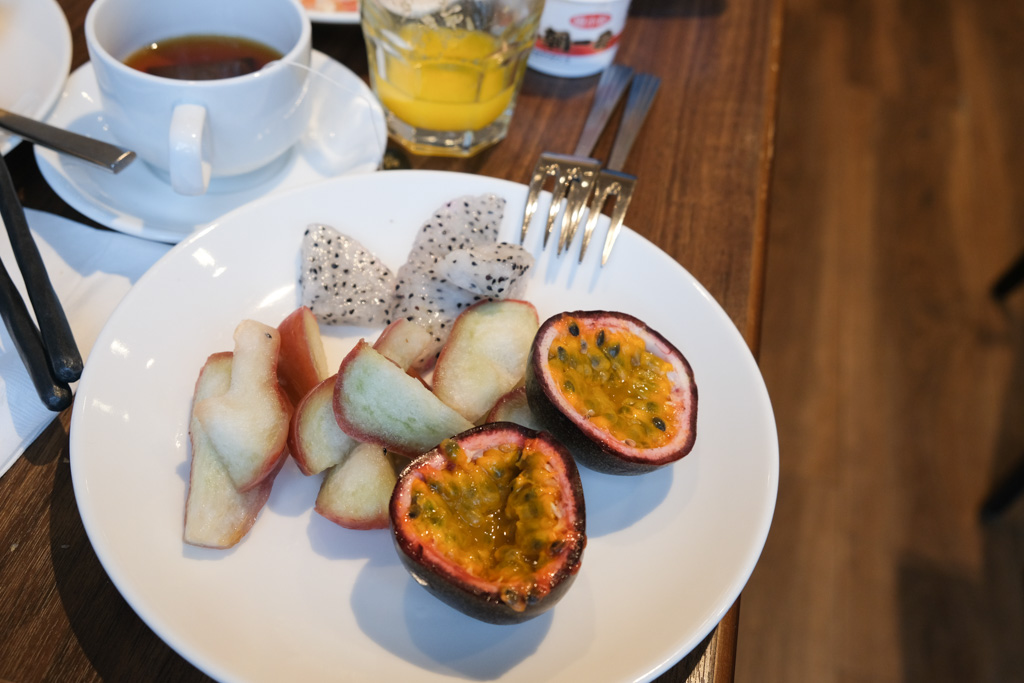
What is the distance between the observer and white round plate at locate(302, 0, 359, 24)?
1416 mm

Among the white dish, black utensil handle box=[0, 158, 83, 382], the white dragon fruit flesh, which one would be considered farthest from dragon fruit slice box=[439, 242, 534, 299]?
the white dish

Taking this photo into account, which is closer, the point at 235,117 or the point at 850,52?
the point at 235,117

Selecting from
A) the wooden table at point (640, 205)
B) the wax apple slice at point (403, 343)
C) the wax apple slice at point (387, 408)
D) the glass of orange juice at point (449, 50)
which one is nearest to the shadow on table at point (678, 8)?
the wooden table at point (640, 205)

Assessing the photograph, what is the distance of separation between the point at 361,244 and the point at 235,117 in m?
0.26

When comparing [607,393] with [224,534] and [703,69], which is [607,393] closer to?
[224,534]

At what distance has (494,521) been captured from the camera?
74cm

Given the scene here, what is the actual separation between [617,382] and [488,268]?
0.71ft

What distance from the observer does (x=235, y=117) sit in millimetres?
1040

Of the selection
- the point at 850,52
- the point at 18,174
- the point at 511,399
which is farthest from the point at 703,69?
the point at 850,52

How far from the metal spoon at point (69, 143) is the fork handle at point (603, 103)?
2.39 ft

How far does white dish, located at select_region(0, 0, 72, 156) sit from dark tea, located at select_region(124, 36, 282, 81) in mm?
167

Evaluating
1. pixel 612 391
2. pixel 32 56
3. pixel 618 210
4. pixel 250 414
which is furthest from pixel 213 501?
pixel 32 56

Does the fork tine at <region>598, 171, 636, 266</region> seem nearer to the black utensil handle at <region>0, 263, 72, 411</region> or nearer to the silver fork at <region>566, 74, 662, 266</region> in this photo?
the silver fork at <region>566, 74, 662, 266</region>

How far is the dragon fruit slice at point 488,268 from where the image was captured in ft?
2.98
